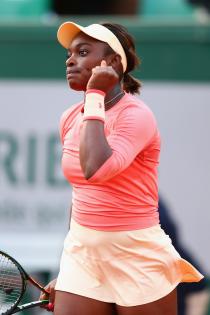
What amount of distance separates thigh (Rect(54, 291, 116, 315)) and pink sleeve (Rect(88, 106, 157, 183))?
484 millimetres

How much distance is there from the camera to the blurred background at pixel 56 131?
6.77m

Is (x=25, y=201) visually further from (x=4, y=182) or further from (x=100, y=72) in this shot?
(x=100, y=72)

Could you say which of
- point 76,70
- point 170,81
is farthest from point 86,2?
point 76,70

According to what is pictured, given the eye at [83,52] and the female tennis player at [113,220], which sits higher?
the eye at [83,52]

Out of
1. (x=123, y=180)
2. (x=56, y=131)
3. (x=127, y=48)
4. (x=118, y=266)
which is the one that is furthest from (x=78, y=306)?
(x=56, y=131)

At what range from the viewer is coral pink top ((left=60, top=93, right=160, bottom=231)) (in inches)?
156

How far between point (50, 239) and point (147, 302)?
2.79 m

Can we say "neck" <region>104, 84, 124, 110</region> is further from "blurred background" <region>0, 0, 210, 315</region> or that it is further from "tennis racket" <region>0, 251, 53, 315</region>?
"blurred background" <region>0, 0, 210, 315</region>

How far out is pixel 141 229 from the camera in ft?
13.3

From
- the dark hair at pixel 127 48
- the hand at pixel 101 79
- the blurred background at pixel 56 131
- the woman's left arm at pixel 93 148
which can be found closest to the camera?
the woman's left arm at pixel 93 148

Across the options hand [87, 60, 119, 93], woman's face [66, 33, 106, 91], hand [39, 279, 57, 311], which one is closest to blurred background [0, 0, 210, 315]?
hand [39, 279, 57, 311]

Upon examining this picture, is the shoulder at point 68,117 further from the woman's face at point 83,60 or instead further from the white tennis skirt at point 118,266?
the white tennis skirt at point 118,266

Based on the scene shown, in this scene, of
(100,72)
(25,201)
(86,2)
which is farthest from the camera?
(86,2)

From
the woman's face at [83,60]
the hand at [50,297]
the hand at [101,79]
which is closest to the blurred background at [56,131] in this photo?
the hand at [50,297]
